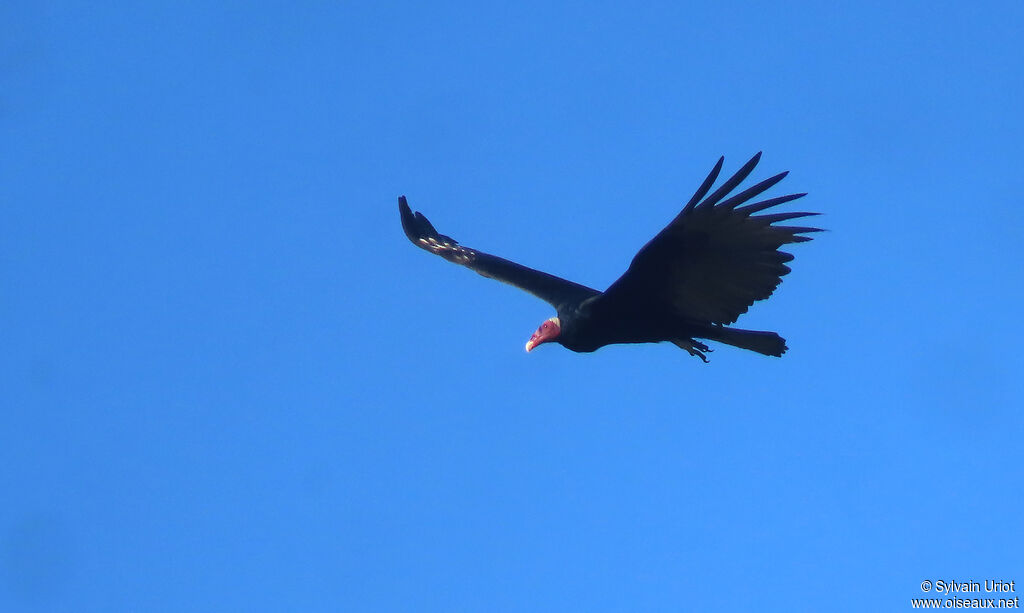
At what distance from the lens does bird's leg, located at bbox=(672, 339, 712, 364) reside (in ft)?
35.2

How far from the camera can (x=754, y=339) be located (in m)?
10.4

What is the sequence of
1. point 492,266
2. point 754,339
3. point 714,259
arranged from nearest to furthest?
point 714,259 < point 754,339 < point 492,266

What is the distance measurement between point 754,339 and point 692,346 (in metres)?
0.61

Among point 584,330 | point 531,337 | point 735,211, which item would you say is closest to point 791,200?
point 735,211

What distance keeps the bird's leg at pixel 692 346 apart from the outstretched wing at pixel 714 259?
50 centimetres

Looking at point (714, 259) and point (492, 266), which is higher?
point (492, 266)

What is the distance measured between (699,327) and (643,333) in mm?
577

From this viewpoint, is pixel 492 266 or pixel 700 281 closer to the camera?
pixel 700 281

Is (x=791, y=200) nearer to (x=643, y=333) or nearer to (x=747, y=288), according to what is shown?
(x=747, y=288)

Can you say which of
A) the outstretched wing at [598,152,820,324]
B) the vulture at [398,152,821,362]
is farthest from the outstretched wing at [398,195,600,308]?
the outstretched wing at [598,152,820,324]

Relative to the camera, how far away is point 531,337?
11.8 meters

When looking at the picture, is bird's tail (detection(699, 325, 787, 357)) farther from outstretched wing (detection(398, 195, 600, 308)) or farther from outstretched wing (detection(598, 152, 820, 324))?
outstretched wing (detection(398, 195, 600, 308))

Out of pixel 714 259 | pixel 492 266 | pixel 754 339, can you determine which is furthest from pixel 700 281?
pixel 492 266

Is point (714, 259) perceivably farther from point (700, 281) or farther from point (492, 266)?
point (492, 266)
